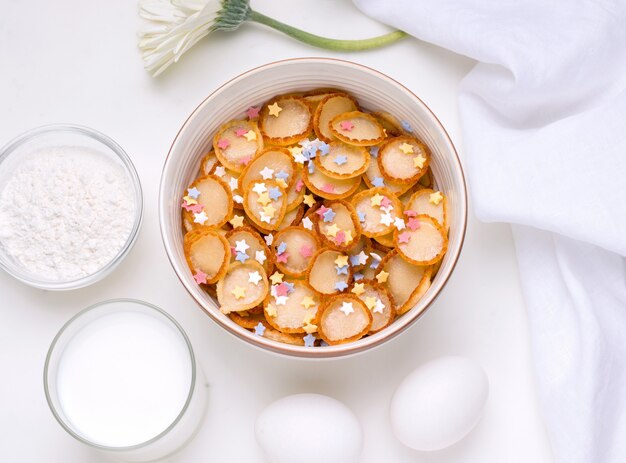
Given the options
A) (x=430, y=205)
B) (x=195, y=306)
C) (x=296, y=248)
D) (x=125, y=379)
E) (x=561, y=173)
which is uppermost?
(x=561, y=173)

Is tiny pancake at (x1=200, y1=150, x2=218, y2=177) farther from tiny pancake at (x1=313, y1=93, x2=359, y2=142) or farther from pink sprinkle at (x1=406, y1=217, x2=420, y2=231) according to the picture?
pink sprinkle at (x1=406, y1=217, x2=420, y2=231)

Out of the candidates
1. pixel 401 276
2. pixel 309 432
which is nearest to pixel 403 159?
pixel 401 276

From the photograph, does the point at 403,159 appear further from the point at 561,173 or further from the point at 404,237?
the point at 561,173

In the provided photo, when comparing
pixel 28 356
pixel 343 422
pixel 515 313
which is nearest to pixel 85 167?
pixel 28 356

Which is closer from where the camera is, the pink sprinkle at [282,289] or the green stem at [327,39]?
the pink sprinkle at [282,289]

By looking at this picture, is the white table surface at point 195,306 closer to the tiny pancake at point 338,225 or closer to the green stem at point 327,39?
the green stem at point 327,39

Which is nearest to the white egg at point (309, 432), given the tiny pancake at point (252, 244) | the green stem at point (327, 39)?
the tiny pancake at point (252, 244)

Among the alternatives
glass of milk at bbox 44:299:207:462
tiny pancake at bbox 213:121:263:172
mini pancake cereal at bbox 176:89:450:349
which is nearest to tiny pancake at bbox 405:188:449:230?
mini pancake cereal at bbox 176:89:450:349

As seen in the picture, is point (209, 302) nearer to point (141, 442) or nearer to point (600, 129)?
point (141, 442)
